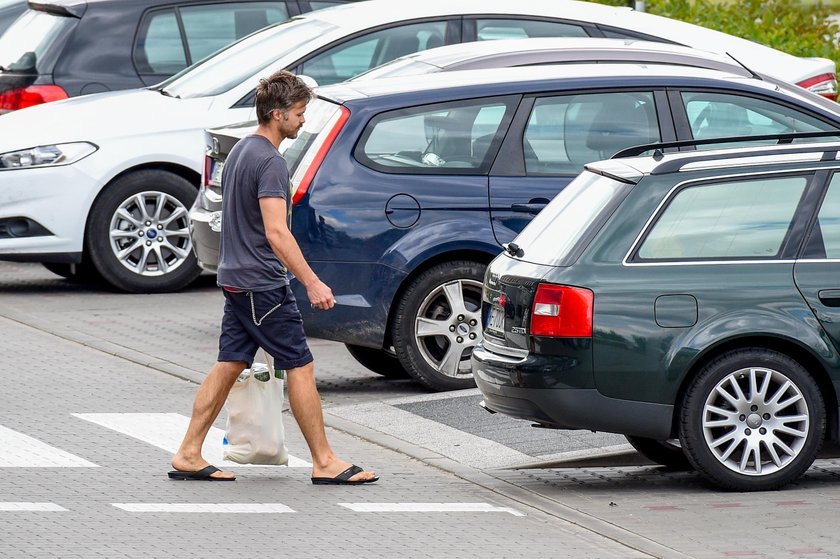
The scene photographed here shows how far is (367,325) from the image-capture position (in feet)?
31.8

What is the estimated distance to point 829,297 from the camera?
7.55 m

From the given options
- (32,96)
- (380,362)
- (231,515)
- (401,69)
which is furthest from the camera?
(32,96)

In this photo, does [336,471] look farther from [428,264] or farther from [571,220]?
[428,264]

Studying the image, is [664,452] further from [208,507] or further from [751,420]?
[208,507]

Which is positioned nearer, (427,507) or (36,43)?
(427,507)

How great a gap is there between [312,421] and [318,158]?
2.27m

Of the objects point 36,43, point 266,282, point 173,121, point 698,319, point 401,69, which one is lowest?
point 698,319

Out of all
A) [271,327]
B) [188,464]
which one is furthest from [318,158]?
[188,464]

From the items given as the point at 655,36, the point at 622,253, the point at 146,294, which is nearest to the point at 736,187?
the point at 622,253

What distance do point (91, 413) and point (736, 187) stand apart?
371 centimetres

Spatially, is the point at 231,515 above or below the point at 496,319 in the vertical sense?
below

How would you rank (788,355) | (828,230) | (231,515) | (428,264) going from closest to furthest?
(231,515)
(788,355)
(828,230)
(428,264)

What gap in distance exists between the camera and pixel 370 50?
13305 mm

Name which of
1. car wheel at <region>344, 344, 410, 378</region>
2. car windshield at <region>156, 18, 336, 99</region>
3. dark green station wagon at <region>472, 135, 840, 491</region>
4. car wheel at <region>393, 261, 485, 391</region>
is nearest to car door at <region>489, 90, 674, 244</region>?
car wheel at <region>393, 261, 485, 391</region>
